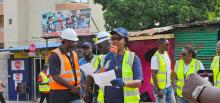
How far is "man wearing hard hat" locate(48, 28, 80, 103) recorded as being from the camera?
6609 millimetres

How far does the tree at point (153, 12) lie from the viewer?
22.8 m

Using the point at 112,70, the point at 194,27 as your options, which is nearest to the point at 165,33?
the point at 194,27

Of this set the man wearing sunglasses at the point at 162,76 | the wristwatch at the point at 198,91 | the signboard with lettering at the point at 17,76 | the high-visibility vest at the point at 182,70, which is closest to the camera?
the wristwatch at the point at 198,91

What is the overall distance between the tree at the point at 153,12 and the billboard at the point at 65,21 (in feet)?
3.91

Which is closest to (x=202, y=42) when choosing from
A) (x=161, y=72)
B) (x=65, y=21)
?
(x=161, y=72)

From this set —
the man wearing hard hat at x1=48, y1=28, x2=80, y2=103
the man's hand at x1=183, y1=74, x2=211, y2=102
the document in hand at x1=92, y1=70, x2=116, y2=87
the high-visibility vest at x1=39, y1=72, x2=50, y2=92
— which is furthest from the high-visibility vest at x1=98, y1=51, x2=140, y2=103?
the high-visibility vest at x1=39, y1=72, x2=50, y2=92

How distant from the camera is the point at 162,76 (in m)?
9.54

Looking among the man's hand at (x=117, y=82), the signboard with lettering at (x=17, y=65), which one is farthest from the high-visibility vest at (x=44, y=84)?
the man's hand at (x=117, y=82)

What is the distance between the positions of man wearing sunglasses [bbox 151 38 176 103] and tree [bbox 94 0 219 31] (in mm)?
13149

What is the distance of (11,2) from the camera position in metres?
36.2

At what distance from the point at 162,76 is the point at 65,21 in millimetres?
15238

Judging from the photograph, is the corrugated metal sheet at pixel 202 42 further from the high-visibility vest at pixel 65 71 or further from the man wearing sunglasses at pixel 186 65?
the high-visibility vest at pixel 65 71

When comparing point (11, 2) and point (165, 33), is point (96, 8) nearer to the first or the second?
point (11, 2)

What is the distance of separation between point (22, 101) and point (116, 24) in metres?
6.37
